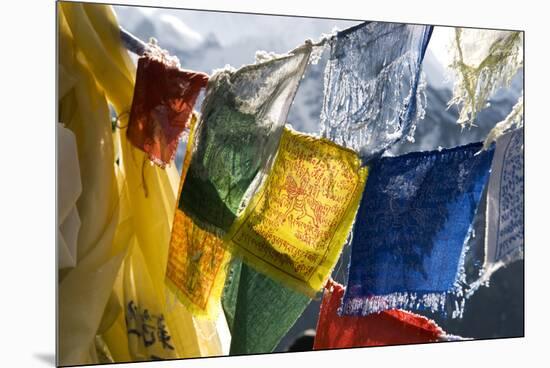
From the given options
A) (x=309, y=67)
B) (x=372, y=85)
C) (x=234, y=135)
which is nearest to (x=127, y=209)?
(x=234, y=135)

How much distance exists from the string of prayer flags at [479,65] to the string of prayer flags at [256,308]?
0.70 meters

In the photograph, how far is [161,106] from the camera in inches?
99.2

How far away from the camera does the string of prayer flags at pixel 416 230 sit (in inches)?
106

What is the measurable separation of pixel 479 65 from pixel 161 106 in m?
0.91

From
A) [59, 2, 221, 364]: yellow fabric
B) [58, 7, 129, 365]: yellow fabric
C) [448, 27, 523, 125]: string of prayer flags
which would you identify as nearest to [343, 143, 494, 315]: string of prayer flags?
[448, 27, 523, 125]: string of prayer flags

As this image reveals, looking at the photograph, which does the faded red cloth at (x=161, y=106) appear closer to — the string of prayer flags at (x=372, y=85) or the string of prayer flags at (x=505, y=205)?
the string of prayer flags at (x=372, y=85)

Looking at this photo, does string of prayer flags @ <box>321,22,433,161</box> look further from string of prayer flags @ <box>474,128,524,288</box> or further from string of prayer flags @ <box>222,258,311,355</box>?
string of prayer flags @ <box>222,258,311,355</box>

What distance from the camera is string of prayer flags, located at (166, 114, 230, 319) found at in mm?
2557

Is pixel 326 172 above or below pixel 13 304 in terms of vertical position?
above

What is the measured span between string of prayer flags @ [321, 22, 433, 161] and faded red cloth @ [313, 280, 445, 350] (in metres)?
0.41

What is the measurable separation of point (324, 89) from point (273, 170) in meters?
0.25

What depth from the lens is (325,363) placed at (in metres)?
2.66
